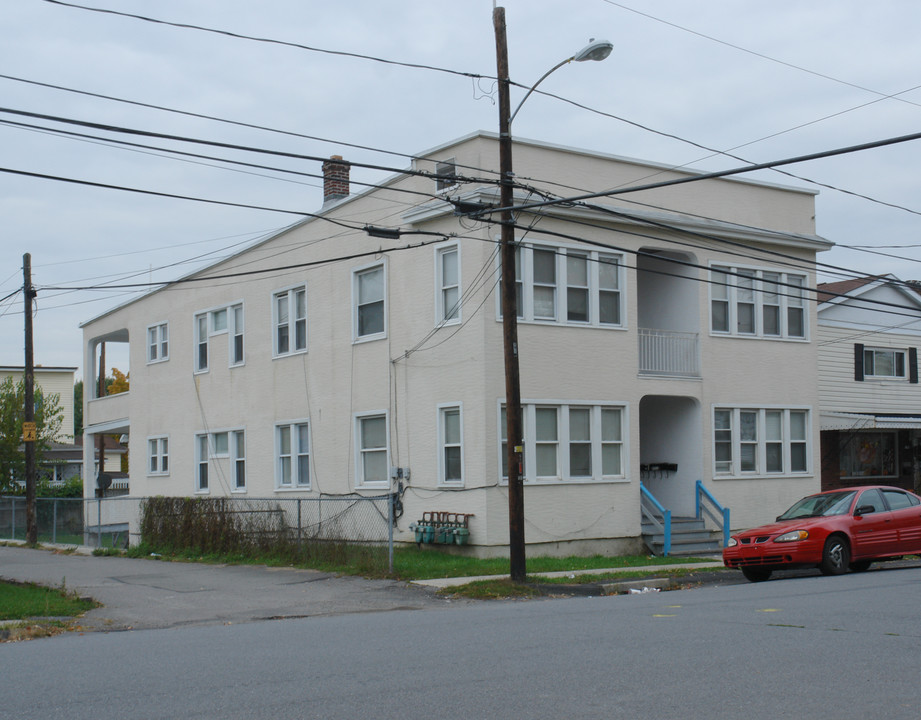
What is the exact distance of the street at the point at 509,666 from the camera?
736cm

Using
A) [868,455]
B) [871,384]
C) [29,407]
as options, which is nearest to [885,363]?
[871,384]

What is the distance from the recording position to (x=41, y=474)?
4888 centimetres

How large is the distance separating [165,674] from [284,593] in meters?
8.19

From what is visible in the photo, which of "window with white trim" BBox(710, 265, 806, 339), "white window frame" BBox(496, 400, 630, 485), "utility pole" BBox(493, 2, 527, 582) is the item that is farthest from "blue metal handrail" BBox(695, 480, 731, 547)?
"utility pole" BBox(493, 2, 527, 582)

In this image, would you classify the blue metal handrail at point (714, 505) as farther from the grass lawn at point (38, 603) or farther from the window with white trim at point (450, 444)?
the grass lawn at point (38, 603)

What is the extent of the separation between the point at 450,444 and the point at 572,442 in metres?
2.60

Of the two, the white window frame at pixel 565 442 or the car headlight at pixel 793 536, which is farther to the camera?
the white window frame at pixel 565 442

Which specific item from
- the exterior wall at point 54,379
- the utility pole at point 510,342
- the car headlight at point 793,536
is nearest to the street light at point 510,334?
the utility pole at point 510,342

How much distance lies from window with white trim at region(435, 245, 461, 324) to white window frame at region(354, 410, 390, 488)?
9.61 feet

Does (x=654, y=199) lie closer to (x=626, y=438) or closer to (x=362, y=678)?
(x=626, y=438)

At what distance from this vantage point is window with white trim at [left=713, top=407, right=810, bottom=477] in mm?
24797

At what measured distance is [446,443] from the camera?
21.9m

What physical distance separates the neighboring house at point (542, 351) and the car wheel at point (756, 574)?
449 cm

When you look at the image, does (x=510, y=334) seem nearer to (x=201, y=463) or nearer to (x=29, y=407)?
(x=201, y=463)
